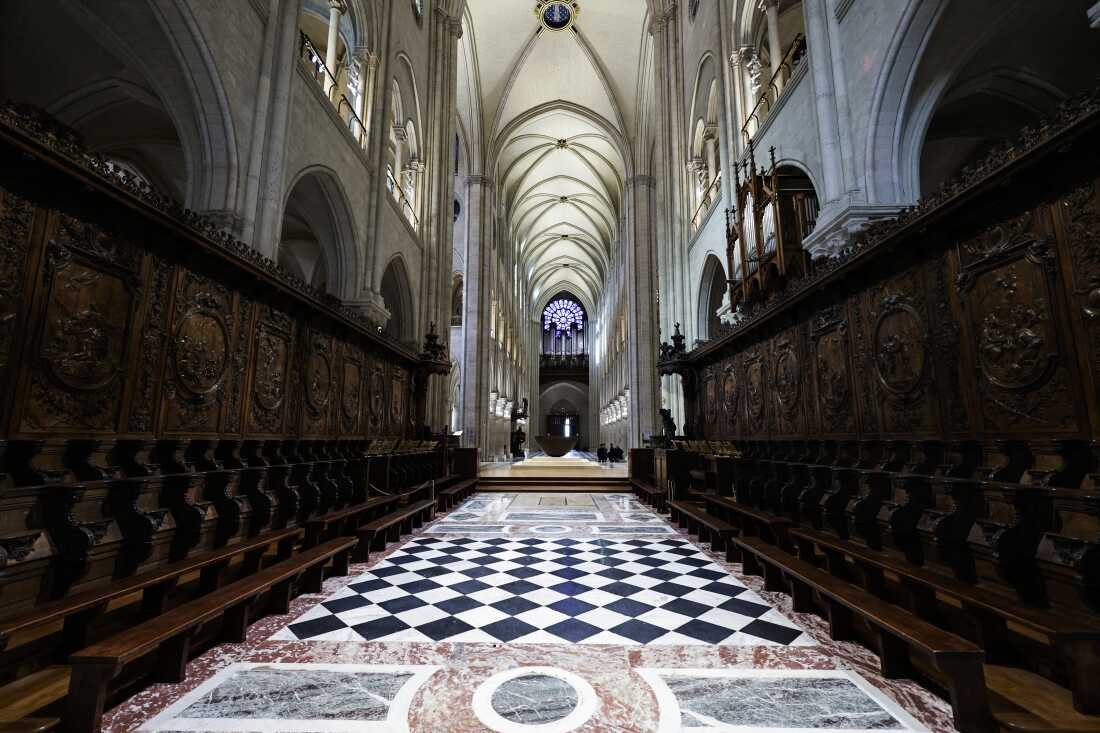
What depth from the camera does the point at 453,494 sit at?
8.07 m

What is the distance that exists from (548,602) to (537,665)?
0.94 m

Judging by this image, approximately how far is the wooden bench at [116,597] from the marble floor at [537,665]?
415mm

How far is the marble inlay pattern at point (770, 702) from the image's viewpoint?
180 cm

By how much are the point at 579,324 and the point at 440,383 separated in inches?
1296

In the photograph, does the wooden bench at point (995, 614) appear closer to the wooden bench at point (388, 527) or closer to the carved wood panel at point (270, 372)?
the wooden bench at point (388, 527)

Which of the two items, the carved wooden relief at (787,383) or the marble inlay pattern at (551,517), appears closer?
the carved wooden relief at (787,383)

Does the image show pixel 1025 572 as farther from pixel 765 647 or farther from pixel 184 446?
pixel 184 446

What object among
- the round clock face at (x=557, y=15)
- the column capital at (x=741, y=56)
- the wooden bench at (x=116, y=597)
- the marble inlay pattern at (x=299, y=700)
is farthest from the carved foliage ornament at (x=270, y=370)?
the round clock face at (x=557, y=15)

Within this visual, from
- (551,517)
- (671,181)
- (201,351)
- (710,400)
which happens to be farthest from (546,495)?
(671,181)

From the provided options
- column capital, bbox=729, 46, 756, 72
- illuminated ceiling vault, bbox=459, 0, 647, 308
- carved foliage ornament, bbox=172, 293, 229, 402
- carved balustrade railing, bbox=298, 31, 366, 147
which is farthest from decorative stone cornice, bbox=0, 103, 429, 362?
illuminated ceiling vault, bbox=459, 0, 647, 308

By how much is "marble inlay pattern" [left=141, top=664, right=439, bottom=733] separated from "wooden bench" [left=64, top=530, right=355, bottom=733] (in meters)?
0.20

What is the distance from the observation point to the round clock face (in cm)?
1702

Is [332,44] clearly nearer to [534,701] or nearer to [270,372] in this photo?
[270,372]

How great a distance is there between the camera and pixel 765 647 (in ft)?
8.14
